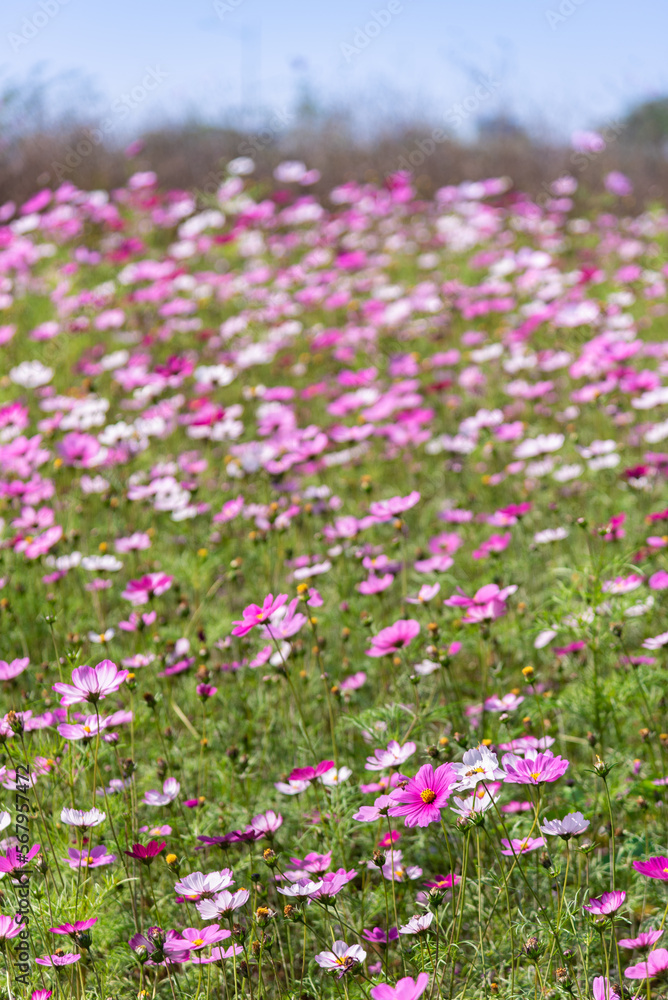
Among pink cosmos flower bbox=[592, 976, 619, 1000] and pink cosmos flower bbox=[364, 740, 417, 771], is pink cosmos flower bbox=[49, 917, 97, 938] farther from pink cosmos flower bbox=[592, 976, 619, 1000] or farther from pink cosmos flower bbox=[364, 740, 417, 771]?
pink cosmos flower bbox=[592, 976, 619, 1000]

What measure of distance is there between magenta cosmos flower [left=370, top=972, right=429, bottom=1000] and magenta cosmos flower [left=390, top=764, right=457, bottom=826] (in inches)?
7.0

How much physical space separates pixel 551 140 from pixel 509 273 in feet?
23.3

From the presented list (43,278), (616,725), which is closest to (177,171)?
(43,278)

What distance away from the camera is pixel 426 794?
1134mm

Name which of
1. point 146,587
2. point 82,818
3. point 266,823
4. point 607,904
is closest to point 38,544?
point 146,587

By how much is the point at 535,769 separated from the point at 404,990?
1.13 ft

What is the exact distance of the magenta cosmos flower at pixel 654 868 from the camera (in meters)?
1.11

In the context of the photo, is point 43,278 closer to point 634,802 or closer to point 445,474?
point 445,474

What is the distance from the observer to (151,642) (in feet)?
7.22

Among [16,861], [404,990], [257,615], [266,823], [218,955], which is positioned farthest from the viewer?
[257,615]

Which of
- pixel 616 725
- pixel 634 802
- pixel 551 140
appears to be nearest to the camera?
pixel 634 802

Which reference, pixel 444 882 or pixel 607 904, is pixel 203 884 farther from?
pixel 607 904

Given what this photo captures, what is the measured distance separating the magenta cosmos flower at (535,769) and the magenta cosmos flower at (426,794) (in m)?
0.09

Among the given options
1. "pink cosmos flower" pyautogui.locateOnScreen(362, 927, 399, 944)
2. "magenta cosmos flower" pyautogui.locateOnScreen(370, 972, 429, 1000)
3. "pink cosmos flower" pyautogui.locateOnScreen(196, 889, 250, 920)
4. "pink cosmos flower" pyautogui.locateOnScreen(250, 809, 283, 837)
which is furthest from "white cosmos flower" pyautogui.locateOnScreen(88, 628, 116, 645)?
"magenta cosmos flower" pyautogui.locateOnScreen(370, 972, 429, 1000)
